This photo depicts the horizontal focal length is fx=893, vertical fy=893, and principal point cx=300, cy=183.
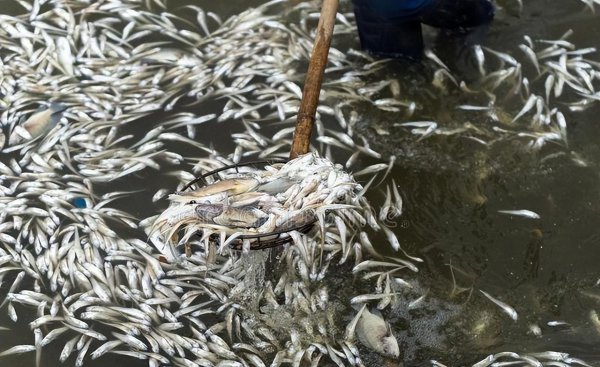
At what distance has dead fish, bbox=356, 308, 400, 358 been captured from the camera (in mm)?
3629

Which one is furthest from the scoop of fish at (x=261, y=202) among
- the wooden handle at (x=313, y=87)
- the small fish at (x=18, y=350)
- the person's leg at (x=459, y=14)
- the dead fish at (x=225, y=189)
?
the person's leg at (x=459, y=14)

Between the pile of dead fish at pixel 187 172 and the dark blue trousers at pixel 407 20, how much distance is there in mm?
117

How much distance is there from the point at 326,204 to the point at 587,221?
1.49m

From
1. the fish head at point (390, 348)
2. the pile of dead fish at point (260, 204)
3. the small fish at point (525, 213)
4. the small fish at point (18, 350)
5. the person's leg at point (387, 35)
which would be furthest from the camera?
the person's leg at point (387, 35)

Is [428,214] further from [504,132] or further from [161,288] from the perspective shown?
[161,288]

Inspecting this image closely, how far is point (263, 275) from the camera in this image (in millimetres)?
3898

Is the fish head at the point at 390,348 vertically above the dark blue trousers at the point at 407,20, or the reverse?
the dark blue trousers at the point at 407,20

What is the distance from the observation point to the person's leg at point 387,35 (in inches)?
187

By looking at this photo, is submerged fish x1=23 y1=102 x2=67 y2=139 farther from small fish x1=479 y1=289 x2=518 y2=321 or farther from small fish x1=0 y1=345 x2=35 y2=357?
small fish x1=479 y1=289 x2=518 y2=321

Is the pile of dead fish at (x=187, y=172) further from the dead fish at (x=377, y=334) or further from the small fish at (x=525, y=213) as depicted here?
the small fish at (x=525, y=213)

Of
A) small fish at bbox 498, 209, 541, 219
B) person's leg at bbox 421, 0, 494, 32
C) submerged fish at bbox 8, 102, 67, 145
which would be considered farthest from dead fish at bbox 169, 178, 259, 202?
person's leg at bbox 421, 0, 494, 32

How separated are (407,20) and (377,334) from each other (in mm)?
1817

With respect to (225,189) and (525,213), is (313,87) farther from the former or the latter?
(525,213)

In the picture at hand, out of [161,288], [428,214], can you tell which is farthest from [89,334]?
[428,214]
